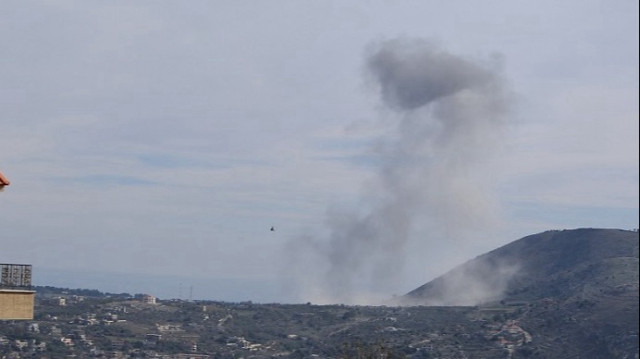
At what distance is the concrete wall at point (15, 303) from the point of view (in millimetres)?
28406

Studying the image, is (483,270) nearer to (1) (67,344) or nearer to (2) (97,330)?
(2) (97,330)

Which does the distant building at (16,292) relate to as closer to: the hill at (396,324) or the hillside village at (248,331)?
the hill at (396,324)

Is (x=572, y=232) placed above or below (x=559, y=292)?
above

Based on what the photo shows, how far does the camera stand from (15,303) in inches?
1125

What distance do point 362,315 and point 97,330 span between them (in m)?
38.5

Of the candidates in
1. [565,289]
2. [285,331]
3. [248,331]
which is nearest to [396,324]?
[285,331]

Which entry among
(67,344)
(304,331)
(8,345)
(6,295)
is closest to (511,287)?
(304,331)

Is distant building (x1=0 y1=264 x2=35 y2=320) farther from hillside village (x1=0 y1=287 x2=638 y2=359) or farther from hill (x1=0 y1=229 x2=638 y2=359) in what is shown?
hillside village (x1=0 y1=287 x2=638 y2=359)

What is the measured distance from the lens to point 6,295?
2841cm

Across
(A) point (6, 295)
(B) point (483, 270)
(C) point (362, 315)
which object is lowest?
(A) point (6, 295)

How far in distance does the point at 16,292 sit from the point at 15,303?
1.09 ft

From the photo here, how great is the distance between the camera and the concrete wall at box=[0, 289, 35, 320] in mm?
28406

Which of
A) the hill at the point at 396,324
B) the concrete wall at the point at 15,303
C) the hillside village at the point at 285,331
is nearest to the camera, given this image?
the concrete wall at the point at 15,303

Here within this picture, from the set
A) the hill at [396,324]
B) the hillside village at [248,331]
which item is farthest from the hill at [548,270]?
the hillside village at [248,331]
